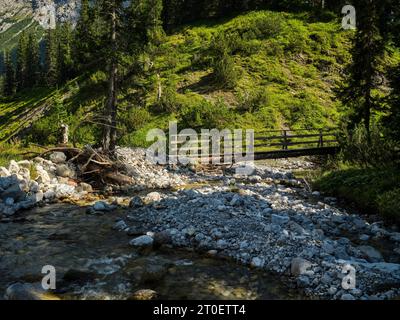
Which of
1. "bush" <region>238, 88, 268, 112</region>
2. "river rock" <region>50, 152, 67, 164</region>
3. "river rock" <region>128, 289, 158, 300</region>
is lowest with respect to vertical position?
"river rock" <region>128, 289, 158, 300</region>

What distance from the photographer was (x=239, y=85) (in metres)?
34.0

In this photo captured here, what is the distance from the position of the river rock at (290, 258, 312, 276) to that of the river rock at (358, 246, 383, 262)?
1.68 meters

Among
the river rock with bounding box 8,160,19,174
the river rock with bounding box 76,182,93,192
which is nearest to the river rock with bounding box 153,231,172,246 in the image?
the river rock with bounding box 76,182,93,192

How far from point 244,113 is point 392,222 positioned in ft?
66.9

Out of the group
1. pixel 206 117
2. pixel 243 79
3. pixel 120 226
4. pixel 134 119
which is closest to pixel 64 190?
pixel 120 226

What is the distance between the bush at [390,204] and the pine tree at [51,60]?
66915 millimetres

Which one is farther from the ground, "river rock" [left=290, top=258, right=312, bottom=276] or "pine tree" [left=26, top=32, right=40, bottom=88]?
"pine tree" [left=26, top=32, right=40, bottom=88]

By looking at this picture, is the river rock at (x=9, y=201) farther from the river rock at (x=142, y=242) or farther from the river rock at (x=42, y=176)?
the river rock at (x=142, y=242)

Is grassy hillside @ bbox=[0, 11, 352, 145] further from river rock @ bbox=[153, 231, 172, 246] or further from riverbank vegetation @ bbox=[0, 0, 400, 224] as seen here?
river rock @ bbox=[153, 231, 172, 246]

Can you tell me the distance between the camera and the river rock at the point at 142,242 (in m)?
8.79

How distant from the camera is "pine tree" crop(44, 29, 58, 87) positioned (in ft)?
234

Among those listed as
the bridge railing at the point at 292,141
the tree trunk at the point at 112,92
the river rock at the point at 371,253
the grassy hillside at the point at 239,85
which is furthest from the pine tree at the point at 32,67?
the river rock at the point at 371,253
